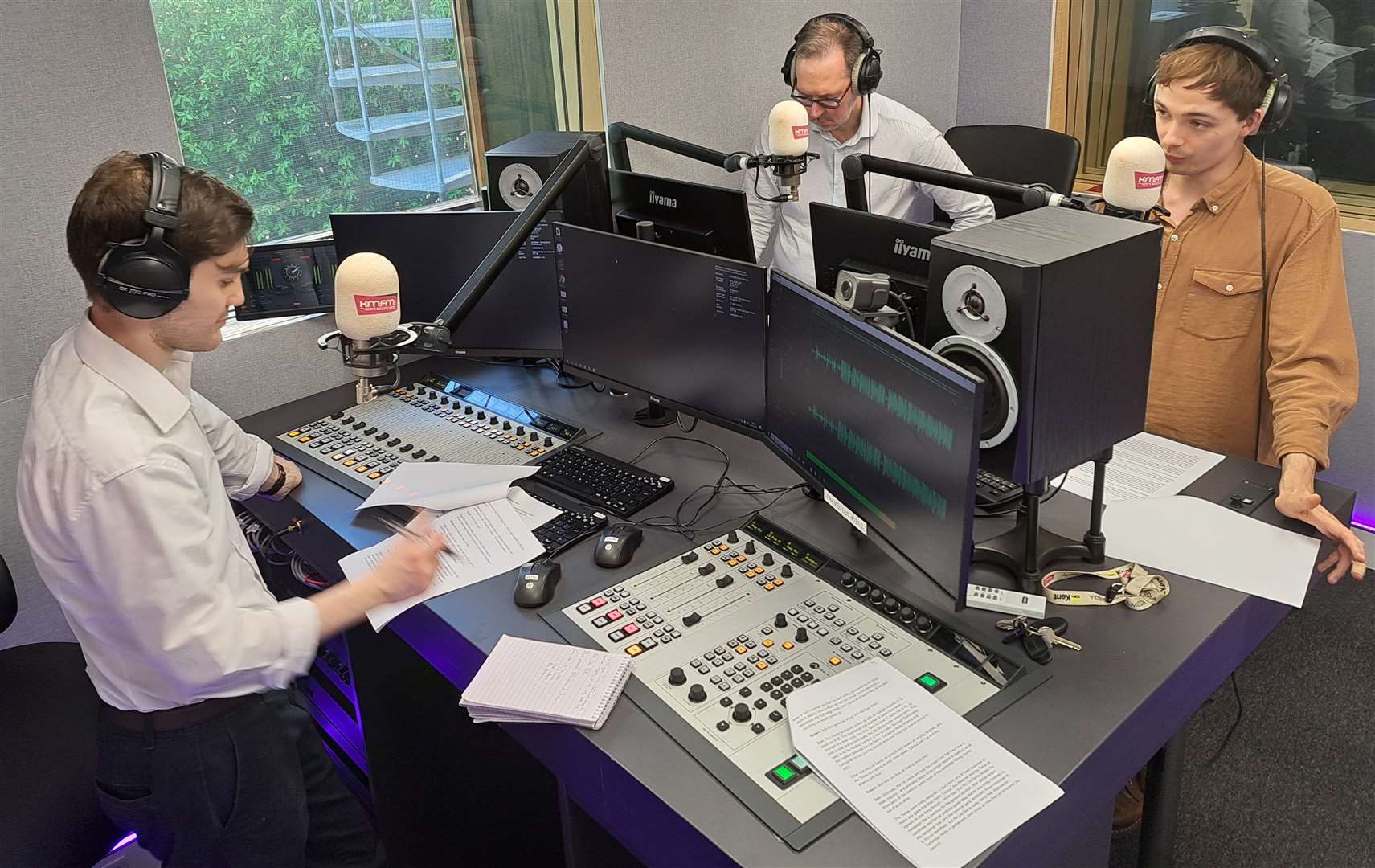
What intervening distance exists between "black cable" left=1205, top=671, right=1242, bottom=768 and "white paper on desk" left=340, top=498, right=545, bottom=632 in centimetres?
163

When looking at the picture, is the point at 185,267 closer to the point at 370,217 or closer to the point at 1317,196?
the point at 370,217

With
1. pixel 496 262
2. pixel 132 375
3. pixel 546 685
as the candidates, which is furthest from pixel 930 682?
pixel 132 375

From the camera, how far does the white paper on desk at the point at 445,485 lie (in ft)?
6.16

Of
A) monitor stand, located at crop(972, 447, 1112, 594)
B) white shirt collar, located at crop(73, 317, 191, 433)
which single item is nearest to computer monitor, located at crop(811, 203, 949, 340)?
monitor stand, located at crop(972, 447, 1112, 594)

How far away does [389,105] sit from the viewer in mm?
2771

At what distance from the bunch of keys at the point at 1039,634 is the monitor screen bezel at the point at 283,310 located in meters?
1.80

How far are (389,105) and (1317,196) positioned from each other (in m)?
2.23

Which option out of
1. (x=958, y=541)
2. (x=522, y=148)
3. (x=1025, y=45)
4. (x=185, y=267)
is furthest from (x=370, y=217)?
(x=1025, y=45)

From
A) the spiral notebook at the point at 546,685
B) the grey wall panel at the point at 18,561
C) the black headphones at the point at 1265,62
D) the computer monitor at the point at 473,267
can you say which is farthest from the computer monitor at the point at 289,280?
the black headphones at the point at 1265,62

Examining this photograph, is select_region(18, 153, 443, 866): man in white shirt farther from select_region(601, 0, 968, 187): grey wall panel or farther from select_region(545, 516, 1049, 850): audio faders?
select_region(601, 0, 968, 187): grey wall panel

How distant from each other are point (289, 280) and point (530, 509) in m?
1.03

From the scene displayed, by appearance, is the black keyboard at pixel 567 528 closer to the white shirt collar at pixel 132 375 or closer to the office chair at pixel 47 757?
the white shirt collar at pixel 132 375

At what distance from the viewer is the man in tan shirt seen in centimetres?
183

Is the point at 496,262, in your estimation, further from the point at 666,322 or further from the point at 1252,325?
the point at 1252,325
